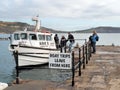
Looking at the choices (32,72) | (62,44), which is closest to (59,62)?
(32,72)

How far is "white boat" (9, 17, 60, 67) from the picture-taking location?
28038 mm

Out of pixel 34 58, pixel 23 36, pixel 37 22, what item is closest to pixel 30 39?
pixel 23 36

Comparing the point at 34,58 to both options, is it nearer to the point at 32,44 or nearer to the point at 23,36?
the point at 32,44

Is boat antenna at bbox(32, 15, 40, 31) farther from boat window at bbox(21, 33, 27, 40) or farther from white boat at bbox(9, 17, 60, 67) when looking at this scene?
boat window at bbox(21, 33, 27, 40)

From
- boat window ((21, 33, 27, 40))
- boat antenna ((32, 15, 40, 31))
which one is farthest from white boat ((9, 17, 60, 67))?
boat antenna ((32, 15, 40, 31))

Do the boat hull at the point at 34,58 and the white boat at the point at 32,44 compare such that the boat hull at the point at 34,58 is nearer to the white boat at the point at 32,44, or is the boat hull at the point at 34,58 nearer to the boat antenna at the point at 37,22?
the white boat at the point at 32,44

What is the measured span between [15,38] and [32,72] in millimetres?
3548

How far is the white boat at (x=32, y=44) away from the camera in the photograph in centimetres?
2804

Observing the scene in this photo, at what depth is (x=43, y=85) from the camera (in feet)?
40.8

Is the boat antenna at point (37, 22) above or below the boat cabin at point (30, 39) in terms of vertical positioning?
above

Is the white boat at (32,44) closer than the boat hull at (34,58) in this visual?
Yes

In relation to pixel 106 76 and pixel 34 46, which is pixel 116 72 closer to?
pixel 106 76

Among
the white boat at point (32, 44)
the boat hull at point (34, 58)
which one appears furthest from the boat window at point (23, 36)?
the boat hull at point (34, 58)

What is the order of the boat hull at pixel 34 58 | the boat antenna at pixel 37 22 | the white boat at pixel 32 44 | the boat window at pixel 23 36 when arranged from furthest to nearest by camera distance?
the boat antenna at pixel 37 22 < the boat window at pixel 23 36 < the boat hull at pixel 34 58 < the white boat at pixel 32 44
